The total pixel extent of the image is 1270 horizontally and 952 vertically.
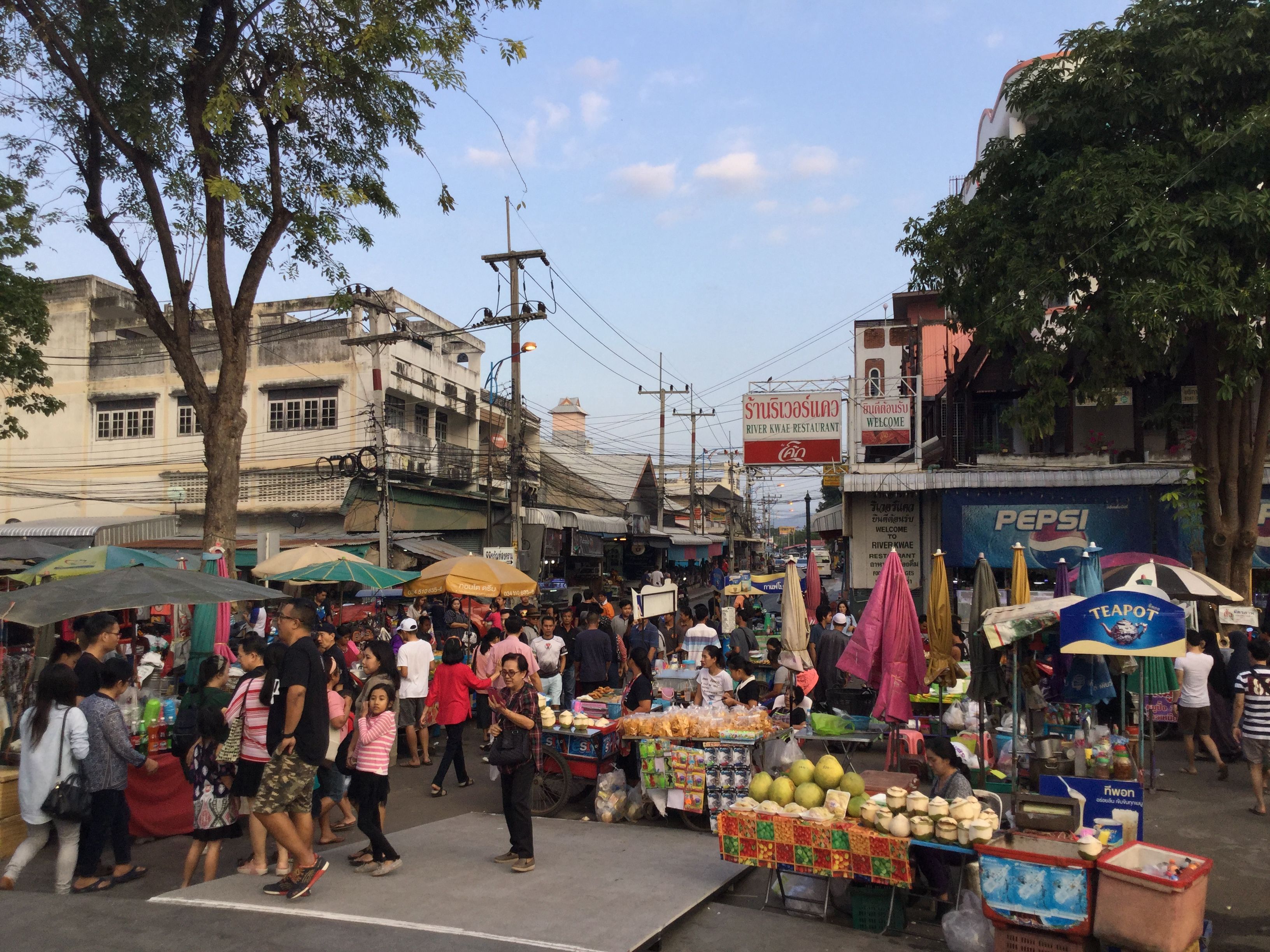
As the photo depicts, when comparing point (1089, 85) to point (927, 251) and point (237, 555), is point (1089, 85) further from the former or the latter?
point (237, 555)

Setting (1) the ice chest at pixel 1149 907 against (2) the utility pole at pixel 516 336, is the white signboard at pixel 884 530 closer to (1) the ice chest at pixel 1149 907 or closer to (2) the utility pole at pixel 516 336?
(2) the utility pole at pixel 516 336

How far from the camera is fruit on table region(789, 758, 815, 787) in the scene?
7020 mm

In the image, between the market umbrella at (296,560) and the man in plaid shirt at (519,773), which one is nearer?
the man in plaid shirt at (519,773)

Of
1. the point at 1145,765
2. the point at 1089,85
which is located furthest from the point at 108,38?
the point at 1145,765

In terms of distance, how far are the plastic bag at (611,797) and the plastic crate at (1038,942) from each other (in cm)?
→ 397

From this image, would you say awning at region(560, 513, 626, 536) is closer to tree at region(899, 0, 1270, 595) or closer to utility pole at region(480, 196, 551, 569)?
utility pole at region(480, 196, 551, 569)

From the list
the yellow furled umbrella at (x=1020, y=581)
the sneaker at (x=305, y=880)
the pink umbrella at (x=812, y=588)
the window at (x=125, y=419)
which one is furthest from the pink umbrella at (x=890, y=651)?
the window at (x=125, y=419)

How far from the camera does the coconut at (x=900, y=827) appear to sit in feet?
19.3

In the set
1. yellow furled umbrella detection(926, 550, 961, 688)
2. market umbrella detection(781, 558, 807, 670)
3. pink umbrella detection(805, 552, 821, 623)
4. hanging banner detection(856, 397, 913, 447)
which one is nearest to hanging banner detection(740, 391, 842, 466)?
hanging banner detection(856, 397, 913, 447)

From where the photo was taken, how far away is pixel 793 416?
64.4ft

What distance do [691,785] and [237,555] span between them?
22.2 metres

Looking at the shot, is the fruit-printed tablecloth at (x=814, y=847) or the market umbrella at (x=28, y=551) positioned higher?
the market umbrella at (x=28, y=551)

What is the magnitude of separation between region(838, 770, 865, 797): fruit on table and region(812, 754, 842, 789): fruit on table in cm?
3

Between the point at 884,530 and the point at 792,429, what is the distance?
333cm
